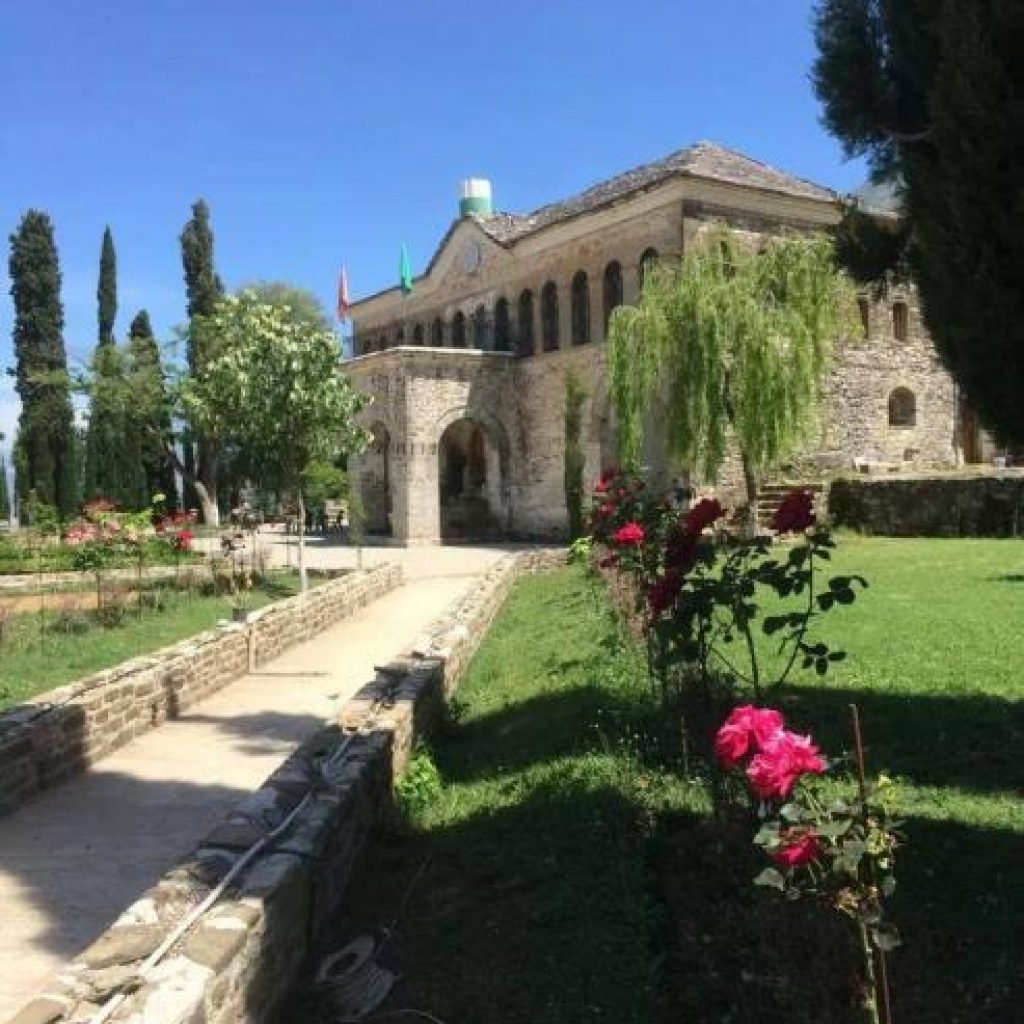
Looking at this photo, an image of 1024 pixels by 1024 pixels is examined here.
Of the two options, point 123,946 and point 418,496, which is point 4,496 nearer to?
point 418,496

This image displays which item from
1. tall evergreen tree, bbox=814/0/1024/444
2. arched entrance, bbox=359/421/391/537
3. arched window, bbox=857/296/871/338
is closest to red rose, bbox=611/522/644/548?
tall evergreen tree, bbox=814/0/1024/444

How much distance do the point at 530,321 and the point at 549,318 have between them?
34.3 inches

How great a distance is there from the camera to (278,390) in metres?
16.0

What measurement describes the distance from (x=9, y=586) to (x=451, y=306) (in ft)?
58.0

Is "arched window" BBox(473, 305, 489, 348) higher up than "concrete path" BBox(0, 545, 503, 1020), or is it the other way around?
"arched window" BBox(473, 305, 489, 348)

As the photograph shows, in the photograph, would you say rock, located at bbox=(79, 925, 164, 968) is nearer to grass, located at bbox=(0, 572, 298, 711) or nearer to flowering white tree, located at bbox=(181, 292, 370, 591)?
grass, located at bbox=(0, 572, 298, 711)

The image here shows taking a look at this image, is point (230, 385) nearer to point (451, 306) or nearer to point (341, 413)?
point (341, 413)

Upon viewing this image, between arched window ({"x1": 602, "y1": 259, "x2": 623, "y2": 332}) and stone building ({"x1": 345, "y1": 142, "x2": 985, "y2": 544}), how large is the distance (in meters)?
0.04

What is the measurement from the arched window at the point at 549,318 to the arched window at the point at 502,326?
1.79 metres

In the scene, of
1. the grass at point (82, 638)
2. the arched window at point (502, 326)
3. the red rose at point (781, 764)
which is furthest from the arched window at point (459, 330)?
the red rose at point (781, 764)

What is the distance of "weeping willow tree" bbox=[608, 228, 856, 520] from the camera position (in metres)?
19.1

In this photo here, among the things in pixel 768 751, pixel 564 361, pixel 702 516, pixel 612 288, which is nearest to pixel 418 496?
pixel 564 361

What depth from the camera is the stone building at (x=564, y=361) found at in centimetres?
2391

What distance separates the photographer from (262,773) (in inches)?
271
